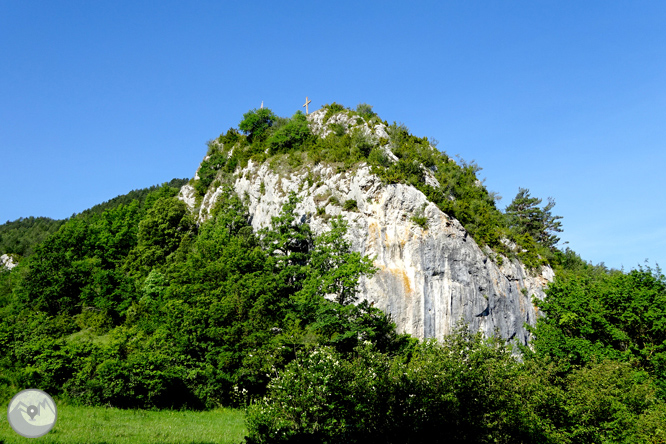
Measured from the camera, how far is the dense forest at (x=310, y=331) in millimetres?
14789

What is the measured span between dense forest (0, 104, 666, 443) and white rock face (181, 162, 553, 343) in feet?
5.30

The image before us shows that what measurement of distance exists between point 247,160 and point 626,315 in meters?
38.3

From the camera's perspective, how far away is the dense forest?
14.8m

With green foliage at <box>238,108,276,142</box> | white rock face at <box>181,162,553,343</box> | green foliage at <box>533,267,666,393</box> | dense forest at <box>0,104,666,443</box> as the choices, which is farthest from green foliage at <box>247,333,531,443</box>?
green foliage at <box>238,108,276,142</box>

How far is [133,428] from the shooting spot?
17.0m

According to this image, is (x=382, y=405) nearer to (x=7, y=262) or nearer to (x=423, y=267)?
(x=423, y=267)

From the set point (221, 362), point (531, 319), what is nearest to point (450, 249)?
point (531, 319)

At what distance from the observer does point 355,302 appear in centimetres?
3406

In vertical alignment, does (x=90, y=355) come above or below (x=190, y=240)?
below

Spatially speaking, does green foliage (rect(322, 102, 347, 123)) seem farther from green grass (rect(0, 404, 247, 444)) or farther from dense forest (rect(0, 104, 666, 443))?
green grass (rect(0, 404, 247, 444))

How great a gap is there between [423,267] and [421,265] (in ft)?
0.69

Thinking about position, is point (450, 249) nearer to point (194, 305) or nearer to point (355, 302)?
point (355, 302)

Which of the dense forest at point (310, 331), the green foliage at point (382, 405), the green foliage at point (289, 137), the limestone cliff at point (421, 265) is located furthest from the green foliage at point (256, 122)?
the green foliage at point (382, 405)

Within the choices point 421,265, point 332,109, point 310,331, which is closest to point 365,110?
point 332,109
